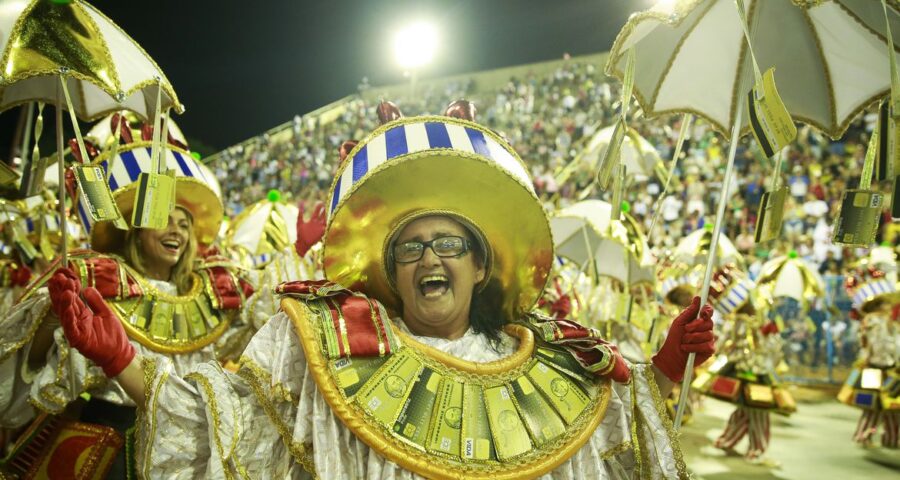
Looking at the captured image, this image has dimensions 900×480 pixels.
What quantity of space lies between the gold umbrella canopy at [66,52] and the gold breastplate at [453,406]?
1.01m

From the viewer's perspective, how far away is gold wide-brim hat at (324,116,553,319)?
85.4 inches

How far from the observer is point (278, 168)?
2694 centimetres

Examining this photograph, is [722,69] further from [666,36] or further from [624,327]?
[624,327]

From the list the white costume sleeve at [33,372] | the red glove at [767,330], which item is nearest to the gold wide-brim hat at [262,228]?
the white costume sleeve at [33,372]

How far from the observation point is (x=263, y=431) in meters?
2.03

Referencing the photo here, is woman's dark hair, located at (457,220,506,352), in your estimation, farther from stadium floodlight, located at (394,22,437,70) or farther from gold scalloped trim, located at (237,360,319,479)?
stadium floodlight, located at (394,22,437,70)

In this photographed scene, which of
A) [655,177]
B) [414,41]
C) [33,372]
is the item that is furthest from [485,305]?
[414,41]

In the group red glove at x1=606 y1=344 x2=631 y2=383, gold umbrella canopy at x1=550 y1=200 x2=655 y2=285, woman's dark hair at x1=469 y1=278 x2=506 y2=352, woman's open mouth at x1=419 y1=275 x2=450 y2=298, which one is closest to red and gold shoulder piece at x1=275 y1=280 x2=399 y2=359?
woman's open mouth at x1=419 y1=275 x2=450 y2=298

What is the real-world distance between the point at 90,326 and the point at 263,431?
0.58 metres

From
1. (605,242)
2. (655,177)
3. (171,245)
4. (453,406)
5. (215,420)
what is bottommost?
(215,420)

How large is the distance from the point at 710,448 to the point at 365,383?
7617mm

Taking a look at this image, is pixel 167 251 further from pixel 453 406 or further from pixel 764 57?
pixel 764 57

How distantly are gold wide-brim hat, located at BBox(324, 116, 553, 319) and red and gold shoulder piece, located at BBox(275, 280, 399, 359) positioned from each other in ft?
0.67

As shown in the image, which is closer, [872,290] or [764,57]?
[764,57]
